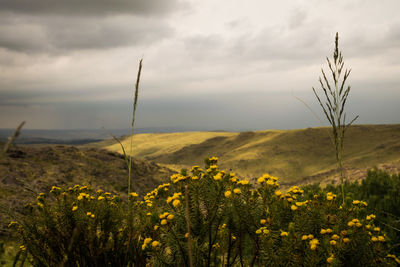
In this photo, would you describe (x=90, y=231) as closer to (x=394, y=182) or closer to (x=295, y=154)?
(x=394, y=182)

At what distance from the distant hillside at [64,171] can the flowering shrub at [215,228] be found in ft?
19.3

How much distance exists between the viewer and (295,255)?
2.07 m

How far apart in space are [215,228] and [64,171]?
1175 centimetres

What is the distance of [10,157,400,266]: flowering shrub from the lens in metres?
2.12

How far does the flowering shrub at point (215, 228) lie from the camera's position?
6.97 feet

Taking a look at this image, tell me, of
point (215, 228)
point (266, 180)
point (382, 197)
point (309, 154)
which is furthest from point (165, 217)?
point (309, 154)

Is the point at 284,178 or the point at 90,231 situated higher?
the point at 90,231

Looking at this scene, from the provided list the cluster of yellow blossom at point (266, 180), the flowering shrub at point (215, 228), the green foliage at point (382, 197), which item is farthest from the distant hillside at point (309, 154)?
the cluster of yellow blossom at point (266, 180)

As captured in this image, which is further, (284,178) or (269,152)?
(269,152)

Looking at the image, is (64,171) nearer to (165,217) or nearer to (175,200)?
(165,217)

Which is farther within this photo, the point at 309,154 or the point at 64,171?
the point at 309,154

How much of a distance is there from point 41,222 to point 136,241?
1.15 meters

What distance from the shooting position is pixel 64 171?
40.0 ft

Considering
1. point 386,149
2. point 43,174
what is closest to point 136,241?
point 43,174
